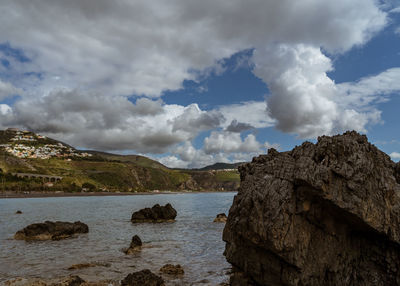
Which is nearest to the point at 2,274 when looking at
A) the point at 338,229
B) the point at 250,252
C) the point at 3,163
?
the point at 250,252

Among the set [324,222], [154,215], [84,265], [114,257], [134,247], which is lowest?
[154,215]

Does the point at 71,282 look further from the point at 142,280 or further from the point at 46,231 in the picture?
the point at 46,231

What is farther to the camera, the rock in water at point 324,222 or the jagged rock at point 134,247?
the jagged rock at point 134,247

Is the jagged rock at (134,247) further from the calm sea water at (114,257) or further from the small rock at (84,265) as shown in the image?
the small rock at (84,265)

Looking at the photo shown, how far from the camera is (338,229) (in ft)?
38.8

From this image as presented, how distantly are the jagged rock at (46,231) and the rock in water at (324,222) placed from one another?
2513 centimetres

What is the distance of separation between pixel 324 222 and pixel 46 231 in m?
29.7

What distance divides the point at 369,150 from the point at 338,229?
395 centimetres

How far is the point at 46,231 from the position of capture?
30625 mm

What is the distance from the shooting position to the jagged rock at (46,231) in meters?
29.8

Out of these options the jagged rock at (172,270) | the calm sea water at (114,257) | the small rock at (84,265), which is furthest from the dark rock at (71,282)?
the jagged rock at (172,270)

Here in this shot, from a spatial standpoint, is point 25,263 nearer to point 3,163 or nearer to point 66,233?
point 66,233

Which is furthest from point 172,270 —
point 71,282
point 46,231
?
point 46,231

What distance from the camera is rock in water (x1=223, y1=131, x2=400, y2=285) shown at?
10.8 meters
